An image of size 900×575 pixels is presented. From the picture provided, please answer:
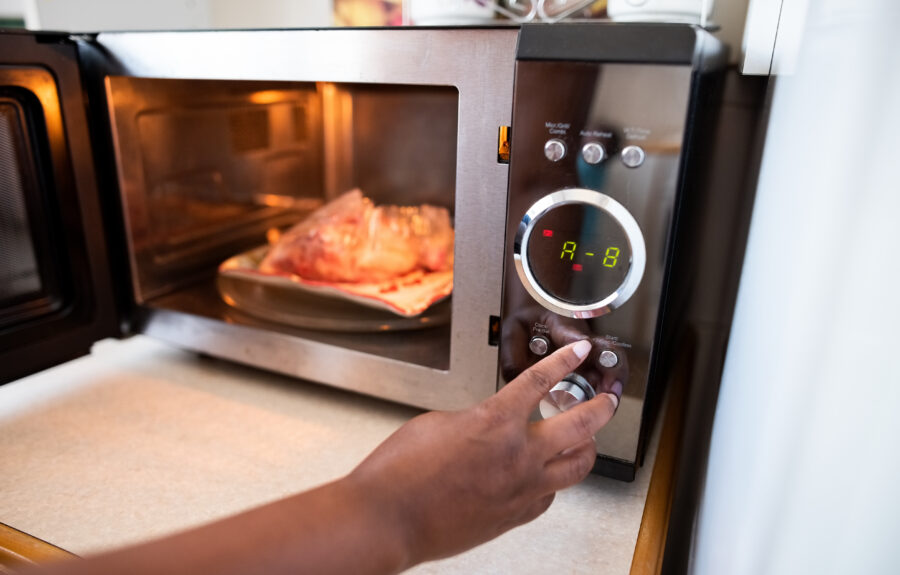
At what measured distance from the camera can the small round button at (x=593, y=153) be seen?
43cm

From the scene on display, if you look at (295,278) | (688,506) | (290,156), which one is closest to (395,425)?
(295,278)

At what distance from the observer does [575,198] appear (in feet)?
1.49

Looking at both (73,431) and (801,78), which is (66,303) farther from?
(801,78)

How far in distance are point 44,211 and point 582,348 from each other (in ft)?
1.97

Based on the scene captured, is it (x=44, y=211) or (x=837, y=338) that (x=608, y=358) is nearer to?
(x=837, y=338)

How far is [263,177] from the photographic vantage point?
1.00m

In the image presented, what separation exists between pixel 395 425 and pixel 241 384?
21 cm

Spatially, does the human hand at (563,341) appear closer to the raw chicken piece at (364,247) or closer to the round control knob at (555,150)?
the round control knob at (555,150)

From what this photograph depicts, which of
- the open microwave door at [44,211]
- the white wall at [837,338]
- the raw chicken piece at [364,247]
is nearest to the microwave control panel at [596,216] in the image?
the white wall at [837,338]

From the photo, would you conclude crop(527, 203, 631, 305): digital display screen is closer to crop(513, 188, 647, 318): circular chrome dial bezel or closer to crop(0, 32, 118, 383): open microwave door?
crop(513, 188, 647, 318): circular chrome dial bezel

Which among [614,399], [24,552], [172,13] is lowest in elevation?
[24,552]

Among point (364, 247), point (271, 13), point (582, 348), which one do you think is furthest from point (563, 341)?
point (271, 13)

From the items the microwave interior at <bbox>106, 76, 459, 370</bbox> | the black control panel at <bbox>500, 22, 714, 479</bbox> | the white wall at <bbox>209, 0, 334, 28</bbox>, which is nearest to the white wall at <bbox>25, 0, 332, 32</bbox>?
the white wall at <bbox>209, 0, 334, 28</bbox>

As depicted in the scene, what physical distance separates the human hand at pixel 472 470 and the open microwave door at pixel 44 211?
1.70ft
